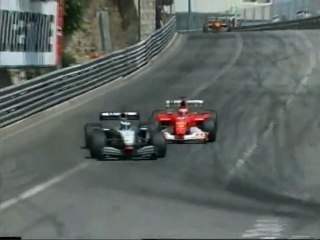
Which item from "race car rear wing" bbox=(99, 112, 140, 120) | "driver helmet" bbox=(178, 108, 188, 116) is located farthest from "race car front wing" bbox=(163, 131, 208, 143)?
"race car rear wing" bbox=(99, 112, 140, 120)

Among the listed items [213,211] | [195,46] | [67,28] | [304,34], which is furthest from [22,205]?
[304,34]

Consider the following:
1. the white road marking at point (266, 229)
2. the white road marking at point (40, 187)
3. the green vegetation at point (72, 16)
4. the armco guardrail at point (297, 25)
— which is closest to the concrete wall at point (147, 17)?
the green vegetation at point (72, 16)

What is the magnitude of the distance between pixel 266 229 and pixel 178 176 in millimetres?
4186

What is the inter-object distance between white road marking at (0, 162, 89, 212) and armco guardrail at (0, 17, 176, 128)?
17.1 feet

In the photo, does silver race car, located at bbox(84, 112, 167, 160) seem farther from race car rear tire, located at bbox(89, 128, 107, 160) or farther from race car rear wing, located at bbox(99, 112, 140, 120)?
race car rear wing, located at bbox(99, 112, 140, 120)

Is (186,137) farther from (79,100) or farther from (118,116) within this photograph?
(79,100)

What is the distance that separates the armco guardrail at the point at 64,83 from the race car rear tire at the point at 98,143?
15.0 ft

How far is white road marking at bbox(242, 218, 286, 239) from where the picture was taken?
906cm

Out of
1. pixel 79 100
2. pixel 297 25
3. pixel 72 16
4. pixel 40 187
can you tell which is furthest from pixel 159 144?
pixel 297 25

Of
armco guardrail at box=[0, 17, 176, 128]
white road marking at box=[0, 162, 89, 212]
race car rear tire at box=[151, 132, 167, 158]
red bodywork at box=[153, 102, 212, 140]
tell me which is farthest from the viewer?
armco guardrail at box=[0, 17, 176, 128]

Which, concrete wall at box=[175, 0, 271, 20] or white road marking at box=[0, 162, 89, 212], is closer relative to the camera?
white road marking at box=[0, 162, 89, 212]

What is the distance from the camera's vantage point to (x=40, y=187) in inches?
500

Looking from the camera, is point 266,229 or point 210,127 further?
point 210,127

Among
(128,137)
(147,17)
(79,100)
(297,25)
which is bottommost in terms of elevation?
(297,25)
